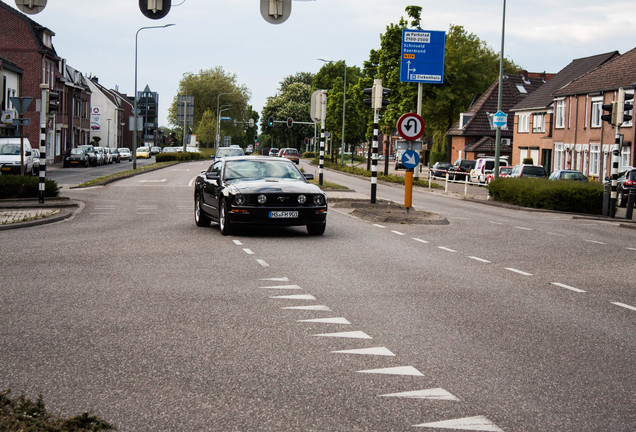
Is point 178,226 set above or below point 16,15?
below

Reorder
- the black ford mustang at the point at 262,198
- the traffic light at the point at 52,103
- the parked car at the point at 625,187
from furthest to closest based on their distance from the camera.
Answer: the parked car at the point at 625,187
the traffic light at the point at 52,103
the black ford mustang at the point at 262,198

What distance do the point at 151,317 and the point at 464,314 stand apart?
9.70 ft

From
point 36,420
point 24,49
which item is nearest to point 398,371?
point 36,420

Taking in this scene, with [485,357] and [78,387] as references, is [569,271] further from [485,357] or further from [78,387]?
[78,387]

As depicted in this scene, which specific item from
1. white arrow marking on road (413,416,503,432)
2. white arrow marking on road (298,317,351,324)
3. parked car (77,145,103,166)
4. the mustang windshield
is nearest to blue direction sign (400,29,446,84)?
the mustang windshield

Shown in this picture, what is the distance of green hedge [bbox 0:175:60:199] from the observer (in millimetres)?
24062

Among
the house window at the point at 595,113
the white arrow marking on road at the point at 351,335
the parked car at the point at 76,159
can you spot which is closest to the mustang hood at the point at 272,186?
the white arrow marking on road at the point at 351,335

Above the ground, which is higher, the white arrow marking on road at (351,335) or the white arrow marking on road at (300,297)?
the white arrow marking on road at (351,335)

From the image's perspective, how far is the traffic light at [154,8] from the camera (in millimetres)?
15734

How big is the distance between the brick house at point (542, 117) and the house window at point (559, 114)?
54.7 inches

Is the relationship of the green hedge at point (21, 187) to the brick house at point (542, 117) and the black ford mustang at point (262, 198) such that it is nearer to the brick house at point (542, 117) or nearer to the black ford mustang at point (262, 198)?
the black ford mustang at point (262, 198)

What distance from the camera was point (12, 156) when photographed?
40.6 meters

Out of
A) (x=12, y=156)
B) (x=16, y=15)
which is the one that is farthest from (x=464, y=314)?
(x=16, y=15)

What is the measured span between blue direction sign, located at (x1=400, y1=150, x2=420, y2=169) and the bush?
16511 millimetres
